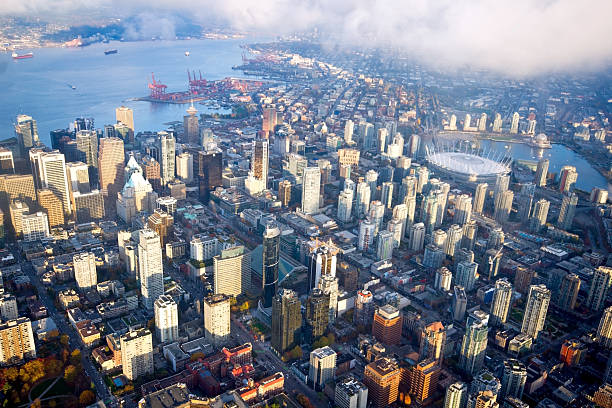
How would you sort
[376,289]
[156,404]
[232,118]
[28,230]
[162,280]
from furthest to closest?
1. [232,118]
2. [28,230]
3. [376,289]
4. [162,280]
5. [156,404]

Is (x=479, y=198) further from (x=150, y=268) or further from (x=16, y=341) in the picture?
(x=16, y=341)

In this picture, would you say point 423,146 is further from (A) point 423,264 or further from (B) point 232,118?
(B) point 232,118

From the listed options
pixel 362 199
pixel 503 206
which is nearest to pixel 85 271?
pixel 362 199

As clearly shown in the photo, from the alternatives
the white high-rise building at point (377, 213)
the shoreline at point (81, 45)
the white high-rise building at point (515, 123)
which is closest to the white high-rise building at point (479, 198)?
the white high-rise building at point (377, 213)

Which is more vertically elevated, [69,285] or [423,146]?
[423,146]

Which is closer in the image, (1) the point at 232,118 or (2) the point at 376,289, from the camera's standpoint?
(2) the point at 376,289

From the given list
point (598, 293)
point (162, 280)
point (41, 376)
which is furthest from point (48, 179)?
point (598, 293)

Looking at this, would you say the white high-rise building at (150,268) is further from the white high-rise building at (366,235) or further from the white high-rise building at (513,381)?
the white high-rise building at (513,381)
